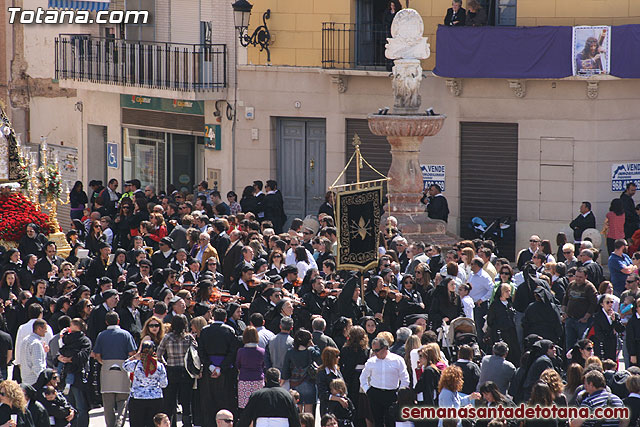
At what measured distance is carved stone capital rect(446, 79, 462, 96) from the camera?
26188 mm

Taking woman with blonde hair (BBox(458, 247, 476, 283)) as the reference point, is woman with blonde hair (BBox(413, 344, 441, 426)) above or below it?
below

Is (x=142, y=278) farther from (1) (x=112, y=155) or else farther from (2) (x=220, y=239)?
(1) (x=112, y=155)

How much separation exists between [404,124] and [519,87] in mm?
3657

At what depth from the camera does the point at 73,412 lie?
45.6 ft

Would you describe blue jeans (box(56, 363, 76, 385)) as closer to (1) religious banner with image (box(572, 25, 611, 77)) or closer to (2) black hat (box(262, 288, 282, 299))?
(2) black hat (box(262, 288, 282, 299))

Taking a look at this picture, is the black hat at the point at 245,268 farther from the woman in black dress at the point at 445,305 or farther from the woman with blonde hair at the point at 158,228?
the woman with blonde hair at the point at 158,228

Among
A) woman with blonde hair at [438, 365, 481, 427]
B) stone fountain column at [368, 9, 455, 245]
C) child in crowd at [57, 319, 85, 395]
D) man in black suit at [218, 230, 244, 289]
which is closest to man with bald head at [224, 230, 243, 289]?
man in black suit at [218, 230, 244, 289]

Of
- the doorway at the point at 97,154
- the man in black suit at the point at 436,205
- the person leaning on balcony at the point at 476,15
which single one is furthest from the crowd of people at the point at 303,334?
the doorway at the point at 97,154

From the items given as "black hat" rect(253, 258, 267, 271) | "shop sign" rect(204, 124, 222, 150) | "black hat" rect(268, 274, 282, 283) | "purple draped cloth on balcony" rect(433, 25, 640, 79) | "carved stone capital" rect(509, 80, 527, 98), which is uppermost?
"purple draped cloth on balcony" rect(433, 25, 640, 79)

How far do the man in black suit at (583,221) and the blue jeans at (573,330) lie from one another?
6.60 m

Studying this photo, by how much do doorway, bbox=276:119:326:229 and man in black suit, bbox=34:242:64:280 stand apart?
28.7 ft

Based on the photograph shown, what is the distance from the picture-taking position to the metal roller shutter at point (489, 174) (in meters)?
26.2

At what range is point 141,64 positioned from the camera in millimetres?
29953
